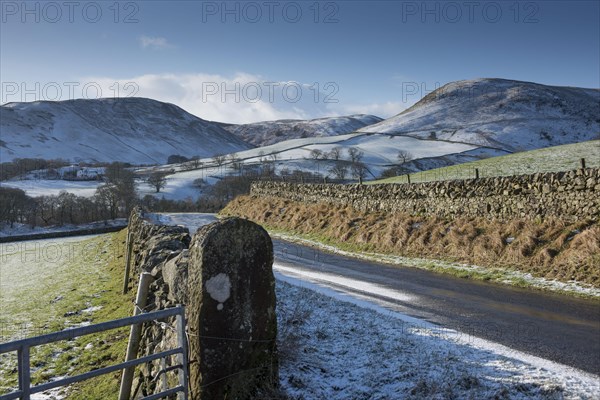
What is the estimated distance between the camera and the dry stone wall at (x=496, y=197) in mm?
16641

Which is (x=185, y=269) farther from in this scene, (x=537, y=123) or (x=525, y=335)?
(x=537, y=123)

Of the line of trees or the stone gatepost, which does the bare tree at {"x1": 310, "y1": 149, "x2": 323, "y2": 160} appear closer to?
the line of trees

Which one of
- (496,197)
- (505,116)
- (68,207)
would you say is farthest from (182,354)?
(505,116)

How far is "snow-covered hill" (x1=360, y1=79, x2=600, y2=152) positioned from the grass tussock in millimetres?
98527

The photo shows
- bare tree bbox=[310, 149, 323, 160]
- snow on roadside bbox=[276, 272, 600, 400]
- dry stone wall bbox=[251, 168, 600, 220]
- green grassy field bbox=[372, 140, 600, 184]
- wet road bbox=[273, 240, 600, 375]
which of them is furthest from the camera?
bare tree bbox=[310, 149, 323, 160]

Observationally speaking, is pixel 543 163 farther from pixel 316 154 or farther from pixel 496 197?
pixel 316 154

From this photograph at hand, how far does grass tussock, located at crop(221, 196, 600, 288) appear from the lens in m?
14.3

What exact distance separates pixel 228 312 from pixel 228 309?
0.04 meters

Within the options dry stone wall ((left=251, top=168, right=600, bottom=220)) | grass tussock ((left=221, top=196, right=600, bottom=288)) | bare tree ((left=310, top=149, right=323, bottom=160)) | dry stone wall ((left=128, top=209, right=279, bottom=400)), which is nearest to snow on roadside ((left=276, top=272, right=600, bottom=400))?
dry stone wall ((left=128, top=209, right=279, bottom=400))

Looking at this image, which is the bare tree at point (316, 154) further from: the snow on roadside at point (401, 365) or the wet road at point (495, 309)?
the snow on roadside at point (401, 365)

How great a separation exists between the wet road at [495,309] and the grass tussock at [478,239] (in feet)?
6.45

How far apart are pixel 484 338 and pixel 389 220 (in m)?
14.9

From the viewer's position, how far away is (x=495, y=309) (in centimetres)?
1148

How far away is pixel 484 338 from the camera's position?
9.11 meters
